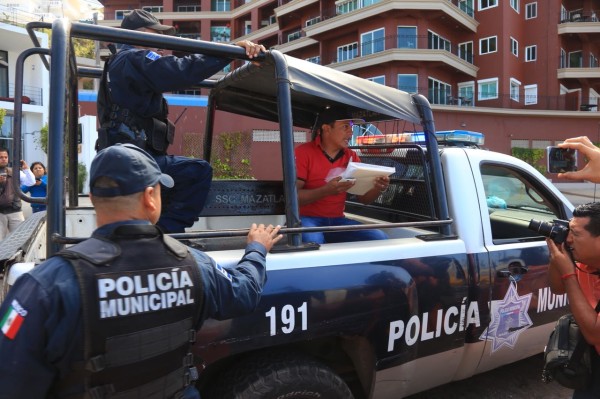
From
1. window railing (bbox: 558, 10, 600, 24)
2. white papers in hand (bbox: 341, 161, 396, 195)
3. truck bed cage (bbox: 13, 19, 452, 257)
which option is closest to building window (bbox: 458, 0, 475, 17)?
window railing (bbox: 558, 10, 600, 24)

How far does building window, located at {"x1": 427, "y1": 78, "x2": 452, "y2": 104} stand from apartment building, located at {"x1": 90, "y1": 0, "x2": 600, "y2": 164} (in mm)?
82

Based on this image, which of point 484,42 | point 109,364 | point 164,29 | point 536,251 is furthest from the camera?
point 484,42

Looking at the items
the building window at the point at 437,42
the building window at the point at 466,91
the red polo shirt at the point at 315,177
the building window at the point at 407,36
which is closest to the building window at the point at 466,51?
the building window at the point at 437,42

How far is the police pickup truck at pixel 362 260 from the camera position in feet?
6.75

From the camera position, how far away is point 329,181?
3049 mm

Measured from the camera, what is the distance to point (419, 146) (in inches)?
129

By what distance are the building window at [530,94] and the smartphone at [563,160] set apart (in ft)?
116

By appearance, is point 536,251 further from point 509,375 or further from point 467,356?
point 509,375

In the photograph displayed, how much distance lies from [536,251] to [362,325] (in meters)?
1.50

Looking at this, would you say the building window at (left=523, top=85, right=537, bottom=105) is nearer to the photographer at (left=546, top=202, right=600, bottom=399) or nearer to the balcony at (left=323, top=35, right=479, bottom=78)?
the balcony at (left=323, top=35, right=479, bottom=78)

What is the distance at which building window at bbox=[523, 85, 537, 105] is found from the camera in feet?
111

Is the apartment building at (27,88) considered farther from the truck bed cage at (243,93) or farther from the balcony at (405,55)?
the truck bed cage at (243,93)

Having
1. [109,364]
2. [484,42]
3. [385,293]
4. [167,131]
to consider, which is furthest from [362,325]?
[484,42]

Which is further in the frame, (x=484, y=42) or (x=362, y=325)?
(x=484, y=42)
